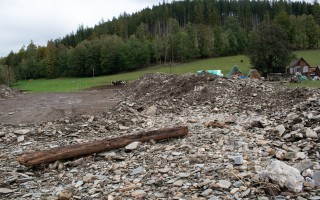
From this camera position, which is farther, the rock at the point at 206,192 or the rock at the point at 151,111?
the rock at the point at 151,111

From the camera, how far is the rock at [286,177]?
17.5ft

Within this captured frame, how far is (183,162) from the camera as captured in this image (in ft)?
23.8

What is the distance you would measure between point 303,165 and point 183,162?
268 centimetres

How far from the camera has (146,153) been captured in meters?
8.33


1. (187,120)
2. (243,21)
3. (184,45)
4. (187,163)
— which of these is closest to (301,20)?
(243,21)

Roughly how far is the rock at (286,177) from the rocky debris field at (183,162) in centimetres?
2

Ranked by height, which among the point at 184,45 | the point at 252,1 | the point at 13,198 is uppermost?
the point at 252,1

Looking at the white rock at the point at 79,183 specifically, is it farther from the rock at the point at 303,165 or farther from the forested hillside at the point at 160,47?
the forested hillside at the point at 160,47

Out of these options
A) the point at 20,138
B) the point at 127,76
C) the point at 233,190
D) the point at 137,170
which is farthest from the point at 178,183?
the point at 127,76

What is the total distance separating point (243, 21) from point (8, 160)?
11948 cm

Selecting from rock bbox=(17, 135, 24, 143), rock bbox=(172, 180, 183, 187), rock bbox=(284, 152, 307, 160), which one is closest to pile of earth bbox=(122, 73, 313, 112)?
rock bbox=(284, 152, 307, 160)

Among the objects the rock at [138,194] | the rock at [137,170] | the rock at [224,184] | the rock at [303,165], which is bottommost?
the rock at [138,194]

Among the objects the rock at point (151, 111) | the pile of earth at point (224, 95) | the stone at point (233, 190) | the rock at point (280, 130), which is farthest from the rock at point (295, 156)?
the rock at point (151, 111)

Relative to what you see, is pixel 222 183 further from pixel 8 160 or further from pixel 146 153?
pixel 8 160
